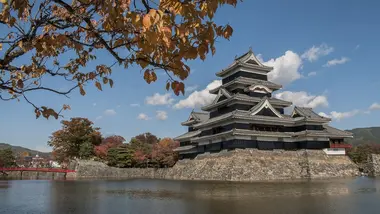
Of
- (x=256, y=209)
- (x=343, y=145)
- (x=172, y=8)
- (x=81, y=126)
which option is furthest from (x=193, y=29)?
(x=81, y=126)

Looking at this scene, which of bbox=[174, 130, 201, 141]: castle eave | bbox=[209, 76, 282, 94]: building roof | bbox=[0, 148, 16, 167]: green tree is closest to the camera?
bbox=[209, 76, 282, 94]: building roof

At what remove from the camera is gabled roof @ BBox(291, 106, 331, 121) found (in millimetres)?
30125

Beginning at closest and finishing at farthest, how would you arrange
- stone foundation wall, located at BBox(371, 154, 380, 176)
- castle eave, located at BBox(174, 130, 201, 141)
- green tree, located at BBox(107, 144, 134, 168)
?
stone foundation wall, located at BBox(371, 154, 380, 176) < castle eave, located at BBox(174, 130, 201, 141) < green tree, located at BBox(107, 144, 134, 168)

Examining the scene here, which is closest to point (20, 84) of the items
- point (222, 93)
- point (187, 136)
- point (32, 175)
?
point (222, 93)

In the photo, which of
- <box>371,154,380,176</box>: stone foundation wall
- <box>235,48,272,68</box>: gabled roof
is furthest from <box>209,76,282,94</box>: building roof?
<box>371,154,380,176</box>: stone foundation wall

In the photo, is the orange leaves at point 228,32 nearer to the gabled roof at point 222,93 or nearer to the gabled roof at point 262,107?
the gabled roof at point 262,107

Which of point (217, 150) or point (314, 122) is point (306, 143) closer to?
point (314, 122)

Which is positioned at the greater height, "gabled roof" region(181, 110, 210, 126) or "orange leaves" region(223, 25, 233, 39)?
"gabled roof" region(181, 110, 210, 126)

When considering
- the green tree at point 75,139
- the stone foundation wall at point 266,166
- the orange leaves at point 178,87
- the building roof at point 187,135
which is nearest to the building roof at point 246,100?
the stone foundation wall at point 266,166

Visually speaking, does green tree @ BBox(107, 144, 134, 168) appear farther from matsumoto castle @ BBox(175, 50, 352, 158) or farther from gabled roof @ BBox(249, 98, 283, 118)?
gabled roof @ BBox(249, 98, 283, 118)

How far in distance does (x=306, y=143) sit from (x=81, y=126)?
2980 cm

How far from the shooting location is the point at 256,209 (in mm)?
9227

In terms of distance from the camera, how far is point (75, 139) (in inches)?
1644

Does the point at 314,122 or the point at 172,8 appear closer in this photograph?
the point at 172,8
